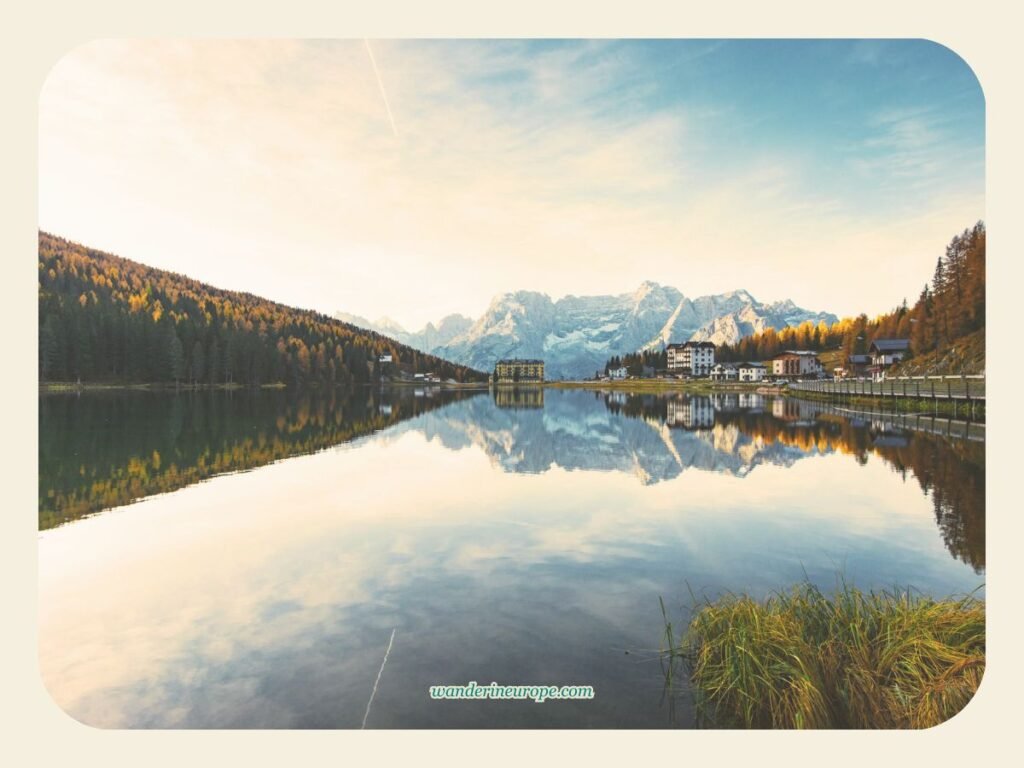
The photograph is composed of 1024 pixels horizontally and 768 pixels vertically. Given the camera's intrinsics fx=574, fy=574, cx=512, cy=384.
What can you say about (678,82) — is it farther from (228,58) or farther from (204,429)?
(204,429)

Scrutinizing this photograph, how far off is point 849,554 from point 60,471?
23327mm

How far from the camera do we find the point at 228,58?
27.0 ft

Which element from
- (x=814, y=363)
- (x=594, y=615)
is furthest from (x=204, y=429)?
(x=814, y=363)

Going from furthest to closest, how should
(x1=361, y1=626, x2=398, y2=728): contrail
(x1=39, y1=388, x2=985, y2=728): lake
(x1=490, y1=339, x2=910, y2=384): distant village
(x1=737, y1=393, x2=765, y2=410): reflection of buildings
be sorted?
(x1=490, y1=339, x2=910, y2=384): distant village < (x1=737, y1=393, x2=765, y2=410): reflection of buildings < (x1=39, y1=388, x2=985, y2=728): lake < (x1=361, y1=626, x2=398, y2=728): contrail

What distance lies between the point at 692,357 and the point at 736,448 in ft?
427

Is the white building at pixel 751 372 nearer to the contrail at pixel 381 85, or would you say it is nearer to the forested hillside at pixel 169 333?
the forested hillside at pixel 169 333

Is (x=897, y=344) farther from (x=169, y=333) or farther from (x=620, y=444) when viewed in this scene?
(x=169, y=333)

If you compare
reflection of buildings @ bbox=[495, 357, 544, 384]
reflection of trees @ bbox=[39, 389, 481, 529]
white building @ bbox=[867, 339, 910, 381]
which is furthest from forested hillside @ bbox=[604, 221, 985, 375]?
reflection of buildings @ bbox=[495, 357, 544, 384]

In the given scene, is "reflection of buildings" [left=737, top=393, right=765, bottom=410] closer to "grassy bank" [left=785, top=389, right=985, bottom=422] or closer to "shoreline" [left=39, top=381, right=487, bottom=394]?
"grassy bank" [left=785, top=389, right=985, bottom=422]

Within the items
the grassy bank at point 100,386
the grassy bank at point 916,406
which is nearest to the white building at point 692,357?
the grassy bank at point 916,406

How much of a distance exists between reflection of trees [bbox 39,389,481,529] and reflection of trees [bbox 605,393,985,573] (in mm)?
18369

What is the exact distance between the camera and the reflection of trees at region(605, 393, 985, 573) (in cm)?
1298

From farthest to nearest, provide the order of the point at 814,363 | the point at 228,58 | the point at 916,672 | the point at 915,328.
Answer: the point at 814,363 < the point at 915,328 < the point at 228,58 < the point at 916,672

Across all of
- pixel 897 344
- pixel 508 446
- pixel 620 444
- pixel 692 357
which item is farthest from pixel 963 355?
pixel 692 357
